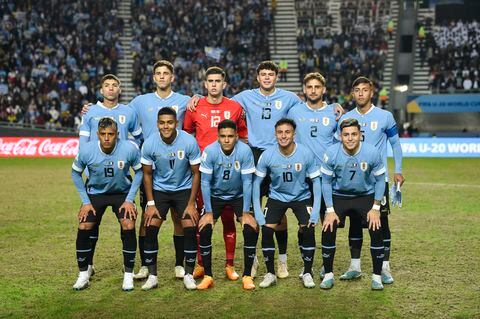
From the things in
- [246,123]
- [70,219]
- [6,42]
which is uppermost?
[6,42]

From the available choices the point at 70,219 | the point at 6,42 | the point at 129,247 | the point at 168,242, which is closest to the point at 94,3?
the point at 6,42

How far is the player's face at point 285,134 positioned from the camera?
7727 millimetres

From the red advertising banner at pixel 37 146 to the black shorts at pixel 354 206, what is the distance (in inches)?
899

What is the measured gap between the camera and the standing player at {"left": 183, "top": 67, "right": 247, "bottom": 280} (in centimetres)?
838

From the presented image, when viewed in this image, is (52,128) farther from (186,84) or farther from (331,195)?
(331,195)

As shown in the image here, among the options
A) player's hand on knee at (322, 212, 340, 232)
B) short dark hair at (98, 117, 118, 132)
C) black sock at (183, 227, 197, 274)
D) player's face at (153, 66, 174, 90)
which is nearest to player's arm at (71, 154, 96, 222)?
short dark hair at (98, 117, 118, 132)

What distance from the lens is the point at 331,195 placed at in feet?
25.5

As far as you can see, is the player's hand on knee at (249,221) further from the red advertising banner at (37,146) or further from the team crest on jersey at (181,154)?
the red advertising banner at (37,146)

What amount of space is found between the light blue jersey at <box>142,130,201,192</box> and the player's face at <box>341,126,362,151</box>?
1672 millimetres

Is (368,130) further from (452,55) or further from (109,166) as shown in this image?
(452,55)

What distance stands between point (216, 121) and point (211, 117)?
8 cm

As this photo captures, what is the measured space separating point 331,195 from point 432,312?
1732 millimetres

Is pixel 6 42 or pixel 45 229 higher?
pixel 6 42

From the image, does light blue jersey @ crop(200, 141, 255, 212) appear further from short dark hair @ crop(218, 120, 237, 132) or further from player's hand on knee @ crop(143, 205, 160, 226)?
player's hand on knee @ crop(143, 205, 160, 226)
